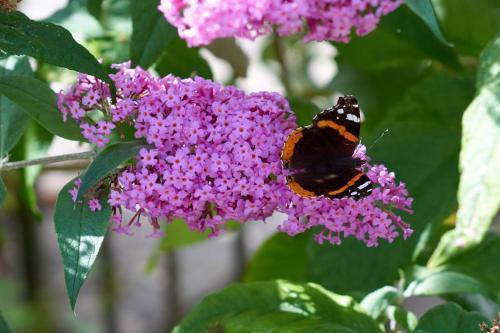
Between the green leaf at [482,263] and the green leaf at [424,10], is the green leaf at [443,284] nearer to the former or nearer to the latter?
the green leaf at [482,263]

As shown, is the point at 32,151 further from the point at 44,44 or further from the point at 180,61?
the point at 44,44

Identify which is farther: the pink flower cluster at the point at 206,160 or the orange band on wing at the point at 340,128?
the orange band on wing at the point at 340,128

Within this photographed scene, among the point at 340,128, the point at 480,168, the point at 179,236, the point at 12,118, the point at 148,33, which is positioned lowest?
the point at 179,236

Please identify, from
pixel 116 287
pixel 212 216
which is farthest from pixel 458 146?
pixel 116 287

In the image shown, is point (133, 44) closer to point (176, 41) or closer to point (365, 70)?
point (176, 41)

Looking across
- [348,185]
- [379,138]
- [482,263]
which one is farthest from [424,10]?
[482,263]

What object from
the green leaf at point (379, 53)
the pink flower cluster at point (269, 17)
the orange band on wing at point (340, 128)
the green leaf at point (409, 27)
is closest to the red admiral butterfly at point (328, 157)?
the orange band on wing at point (340, 128)
